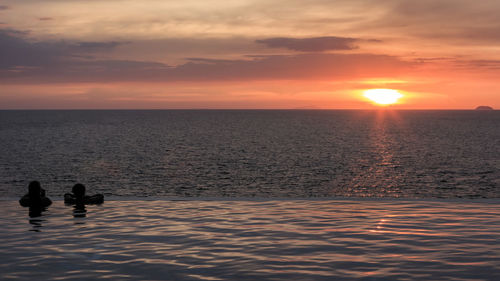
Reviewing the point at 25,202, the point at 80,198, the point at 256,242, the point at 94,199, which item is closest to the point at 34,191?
the point at 25,202

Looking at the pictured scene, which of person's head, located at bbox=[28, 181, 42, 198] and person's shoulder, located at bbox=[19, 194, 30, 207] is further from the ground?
person's head, located at bbox=[28, 181, 42, 198]

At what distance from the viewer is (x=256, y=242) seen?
1483cm

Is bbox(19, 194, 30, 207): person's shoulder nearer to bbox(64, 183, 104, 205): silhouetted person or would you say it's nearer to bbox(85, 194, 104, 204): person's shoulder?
bbox(64, 183, 104, 205): silhouetted person

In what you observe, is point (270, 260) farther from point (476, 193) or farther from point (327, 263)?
point (476, 193)

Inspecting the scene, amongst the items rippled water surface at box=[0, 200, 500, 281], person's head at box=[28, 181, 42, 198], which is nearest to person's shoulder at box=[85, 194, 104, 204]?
rippled water surface at box=[0, 200, 500, 281]

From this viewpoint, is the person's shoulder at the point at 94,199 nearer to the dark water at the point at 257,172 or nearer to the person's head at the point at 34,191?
the person's head at the point at 34,191

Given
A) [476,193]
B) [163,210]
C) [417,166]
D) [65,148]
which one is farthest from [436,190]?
[65,148]

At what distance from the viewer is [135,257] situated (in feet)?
43.1

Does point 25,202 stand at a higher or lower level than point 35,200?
lower

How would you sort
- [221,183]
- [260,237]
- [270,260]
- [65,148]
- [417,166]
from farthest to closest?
[65,148] < [417,166] < [221,183] < [260,237] < [270,260]

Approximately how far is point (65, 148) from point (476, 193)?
6620 centimetres

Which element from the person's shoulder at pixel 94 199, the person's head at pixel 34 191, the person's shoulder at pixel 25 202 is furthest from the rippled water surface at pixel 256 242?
the person's head at pixel 34 191

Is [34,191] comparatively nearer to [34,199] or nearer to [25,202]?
[34,199]

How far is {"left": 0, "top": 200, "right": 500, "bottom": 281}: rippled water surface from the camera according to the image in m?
11.8
